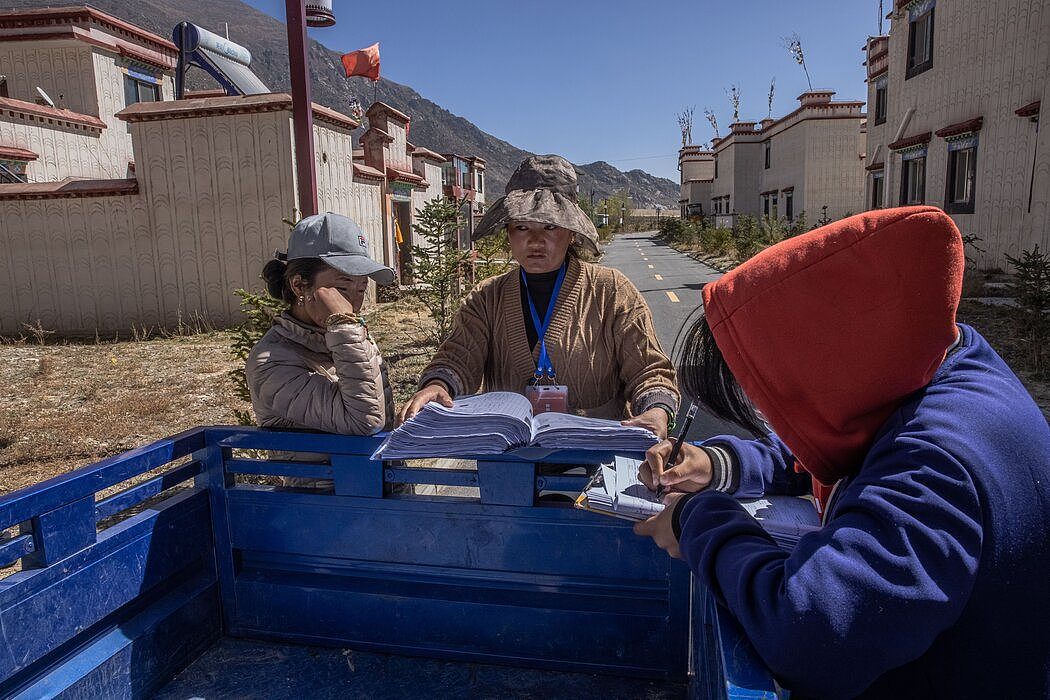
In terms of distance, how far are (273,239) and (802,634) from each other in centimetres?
1010

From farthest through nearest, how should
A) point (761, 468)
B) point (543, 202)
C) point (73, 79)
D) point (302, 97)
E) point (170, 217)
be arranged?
point (73, 79), point (170, 217), point (302, 97), point (543, 202), point (761, 468)

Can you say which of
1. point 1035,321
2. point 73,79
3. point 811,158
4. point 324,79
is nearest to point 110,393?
point 1035,321

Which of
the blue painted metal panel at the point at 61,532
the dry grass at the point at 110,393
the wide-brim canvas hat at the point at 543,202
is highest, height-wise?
the wide-brim canvas hat at the point at 543,202

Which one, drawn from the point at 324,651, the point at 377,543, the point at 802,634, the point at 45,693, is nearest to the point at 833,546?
the point at 802,634

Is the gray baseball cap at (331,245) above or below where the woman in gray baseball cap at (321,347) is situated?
above

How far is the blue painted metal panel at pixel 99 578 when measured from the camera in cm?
138

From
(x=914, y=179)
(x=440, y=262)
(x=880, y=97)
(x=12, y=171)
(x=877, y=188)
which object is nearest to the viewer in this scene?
(x=440, y=262)

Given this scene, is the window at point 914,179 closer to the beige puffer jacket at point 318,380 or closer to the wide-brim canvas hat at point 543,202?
the wide-brim canvas hat at point 543,202

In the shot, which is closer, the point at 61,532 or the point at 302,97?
the point at 61,532

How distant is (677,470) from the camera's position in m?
1.40

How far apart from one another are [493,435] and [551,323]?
892 mm

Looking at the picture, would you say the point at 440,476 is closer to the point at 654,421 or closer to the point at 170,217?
the point at 654,421

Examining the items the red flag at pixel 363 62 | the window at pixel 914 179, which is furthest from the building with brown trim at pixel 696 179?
the red flag at pixel 363 62

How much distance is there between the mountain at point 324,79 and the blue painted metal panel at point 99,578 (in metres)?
121
